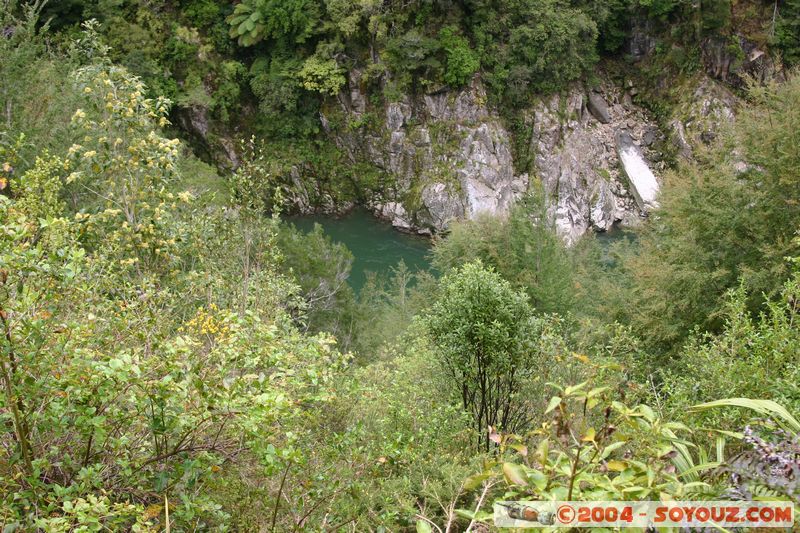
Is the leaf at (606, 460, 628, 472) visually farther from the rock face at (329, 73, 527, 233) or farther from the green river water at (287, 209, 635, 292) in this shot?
the rock face at (329, 73, 527, 233)

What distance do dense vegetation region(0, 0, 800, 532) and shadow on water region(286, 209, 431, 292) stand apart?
15.3 feet

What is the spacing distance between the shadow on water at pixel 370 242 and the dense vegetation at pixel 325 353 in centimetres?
468

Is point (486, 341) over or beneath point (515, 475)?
beneath

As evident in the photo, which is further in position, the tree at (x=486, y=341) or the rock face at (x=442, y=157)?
Answer: the rock face at (x=442, y=157)

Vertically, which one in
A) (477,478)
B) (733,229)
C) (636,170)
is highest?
(636,170)

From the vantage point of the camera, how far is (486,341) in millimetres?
5996

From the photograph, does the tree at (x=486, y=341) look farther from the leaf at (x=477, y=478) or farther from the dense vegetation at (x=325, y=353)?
the leaf at (x=477, y=478)

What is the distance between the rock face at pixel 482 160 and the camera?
899 inches

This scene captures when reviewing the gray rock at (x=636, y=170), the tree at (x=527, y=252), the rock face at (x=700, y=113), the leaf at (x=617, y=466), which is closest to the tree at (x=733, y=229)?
the tree at (x=527, y=252)

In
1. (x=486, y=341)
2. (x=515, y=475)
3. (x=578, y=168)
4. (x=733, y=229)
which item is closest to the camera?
(x=515, y=475)

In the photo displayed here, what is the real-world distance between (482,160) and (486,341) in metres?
17.7

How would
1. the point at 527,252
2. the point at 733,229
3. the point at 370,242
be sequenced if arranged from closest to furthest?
the point at 733,229 < the point at 527,252 < the point at 370,242

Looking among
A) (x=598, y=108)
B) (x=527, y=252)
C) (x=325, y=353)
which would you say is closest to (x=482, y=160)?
(x=598, y=108)

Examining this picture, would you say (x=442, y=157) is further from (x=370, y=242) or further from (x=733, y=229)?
(x=733, y=229)
